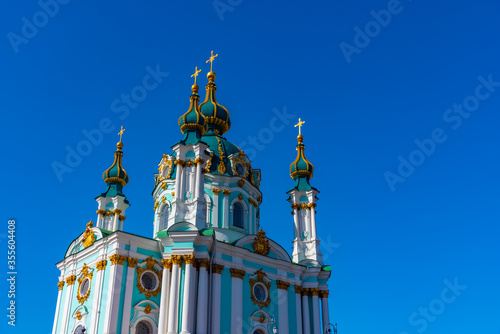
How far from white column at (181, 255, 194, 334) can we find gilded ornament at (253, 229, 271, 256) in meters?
3.99

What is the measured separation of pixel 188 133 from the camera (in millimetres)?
23312

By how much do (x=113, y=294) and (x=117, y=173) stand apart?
28.9 feet

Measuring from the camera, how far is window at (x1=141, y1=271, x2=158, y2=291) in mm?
20502

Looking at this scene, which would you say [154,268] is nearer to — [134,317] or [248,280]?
[134,317]

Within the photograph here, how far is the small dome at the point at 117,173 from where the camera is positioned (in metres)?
26.9

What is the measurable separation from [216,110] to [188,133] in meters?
5.33

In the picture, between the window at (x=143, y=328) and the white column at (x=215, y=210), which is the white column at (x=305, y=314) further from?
the window at (x=143, y=328)

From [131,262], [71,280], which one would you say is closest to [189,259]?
[131,262]

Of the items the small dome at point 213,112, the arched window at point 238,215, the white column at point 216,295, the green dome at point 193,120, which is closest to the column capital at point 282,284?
the white column at point 216,295

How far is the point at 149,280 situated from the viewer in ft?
68.1

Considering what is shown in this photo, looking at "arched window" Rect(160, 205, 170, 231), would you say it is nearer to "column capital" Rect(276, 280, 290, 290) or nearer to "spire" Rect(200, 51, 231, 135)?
"spire" Rect(200, 51, 231, 135)

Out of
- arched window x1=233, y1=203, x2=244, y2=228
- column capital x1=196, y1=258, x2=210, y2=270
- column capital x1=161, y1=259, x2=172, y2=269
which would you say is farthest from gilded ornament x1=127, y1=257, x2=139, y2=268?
arched window x1=233, y1=203, x2=244, y2=228

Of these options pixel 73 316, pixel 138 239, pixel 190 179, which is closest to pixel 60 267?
pixel 73 316

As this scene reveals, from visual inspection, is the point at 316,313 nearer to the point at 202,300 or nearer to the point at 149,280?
the point at 202,300
